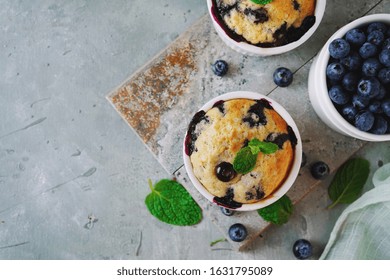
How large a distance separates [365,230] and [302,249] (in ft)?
0.74

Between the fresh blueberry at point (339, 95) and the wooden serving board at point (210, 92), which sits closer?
the fresh blueberry at point (339, 95)

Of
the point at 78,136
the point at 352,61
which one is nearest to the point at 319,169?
the point at 352,61

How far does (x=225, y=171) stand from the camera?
1.37m

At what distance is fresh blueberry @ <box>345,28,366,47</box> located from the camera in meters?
1.35

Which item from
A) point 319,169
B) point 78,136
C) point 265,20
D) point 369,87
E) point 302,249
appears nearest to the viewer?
point 369,87

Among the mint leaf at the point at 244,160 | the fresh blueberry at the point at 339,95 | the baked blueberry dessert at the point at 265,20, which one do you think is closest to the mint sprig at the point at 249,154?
the mint leaf at the point at 244,160

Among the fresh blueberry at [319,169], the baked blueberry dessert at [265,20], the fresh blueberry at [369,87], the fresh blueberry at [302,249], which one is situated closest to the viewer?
the fresh blueberry at [369,87]

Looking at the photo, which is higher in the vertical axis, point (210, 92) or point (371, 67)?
point (371, 67)

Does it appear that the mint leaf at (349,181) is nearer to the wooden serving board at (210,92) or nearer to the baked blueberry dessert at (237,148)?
the wooden serving board at (210,92)

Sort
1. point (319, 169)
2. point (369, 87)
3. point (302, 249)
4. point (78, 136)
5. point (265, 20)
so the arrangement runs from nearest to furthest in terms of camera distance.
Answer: point (369, 87) < point (265, 20) < point (319, 169) < point (302, 249) < point (78, 136)

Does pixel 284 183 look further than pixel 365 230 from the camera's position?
No

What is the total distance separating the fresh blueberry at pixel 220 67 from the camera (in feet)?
5.20

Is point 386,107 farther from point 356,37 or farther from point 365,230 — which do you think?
point 365,230

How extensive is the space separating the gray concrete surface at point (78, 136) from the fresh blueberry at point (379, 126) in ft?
1.43
